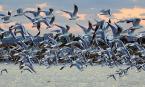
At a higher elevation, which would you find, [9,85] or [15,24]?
[15,24]

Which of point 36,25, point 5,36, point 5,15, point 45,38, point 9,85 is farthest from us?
point 9,85

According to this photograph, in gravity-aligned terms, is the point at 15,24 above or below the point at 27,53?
above

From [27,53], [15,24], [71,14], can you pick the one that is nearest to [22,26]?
[15,24]

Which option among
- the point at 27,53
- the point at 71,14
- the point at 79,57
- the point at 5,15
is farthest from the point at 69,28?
the point at 79,57

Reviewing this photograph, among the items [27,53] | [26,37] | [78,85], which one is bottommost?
[78,85]

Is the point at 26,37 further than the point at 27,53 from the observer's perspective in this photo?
No

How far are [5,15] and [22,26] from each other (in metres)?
1.42

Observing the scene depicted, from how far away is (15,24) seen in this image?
98.8 feet

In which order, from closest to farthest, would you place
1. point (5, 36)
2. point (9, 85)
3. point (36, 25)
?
point (36, 25) < point (5, 36) < point (9, 85)

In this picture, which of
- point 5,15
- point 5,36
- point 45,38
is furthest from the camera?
point 45,38

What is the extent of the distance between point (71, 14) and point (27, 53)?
8248 mm

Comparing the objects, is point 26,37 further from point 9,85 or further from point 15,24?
point 9,85

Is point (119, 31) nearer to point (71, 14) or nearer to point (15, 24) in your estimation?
point (71, 14)

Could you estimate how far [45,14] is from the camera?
99.8 feet
